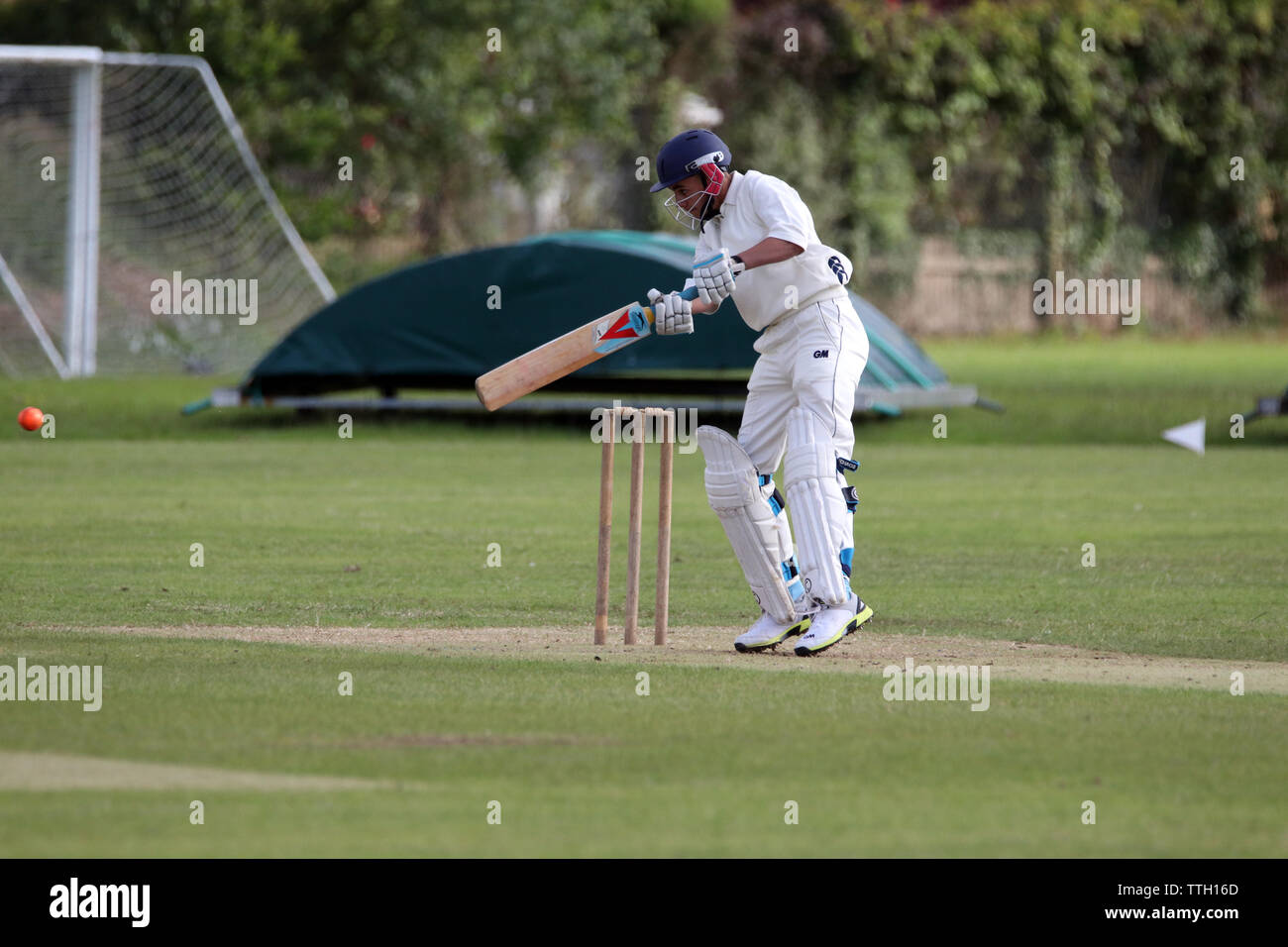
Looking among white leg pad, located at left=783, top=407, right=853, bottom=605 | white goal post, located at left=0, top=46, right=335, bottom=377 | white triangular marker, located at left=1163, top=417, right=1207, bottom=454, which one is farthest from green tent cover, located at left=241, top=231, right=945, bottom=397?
white leg pad, located at left=783, top=407, right=853, bottom=605

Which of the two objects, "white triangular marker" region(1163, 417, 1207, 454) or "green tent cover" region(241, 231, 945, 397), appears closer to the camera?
"white triangular marker" region(1163, 417, 1207, 454)

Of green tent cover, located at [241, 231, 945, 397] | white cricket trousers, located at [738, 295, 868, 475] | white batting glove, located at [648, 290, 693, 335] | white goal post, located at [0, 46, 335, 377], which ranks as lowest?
white cricket trousers, located at [738, 295, 868, 475]

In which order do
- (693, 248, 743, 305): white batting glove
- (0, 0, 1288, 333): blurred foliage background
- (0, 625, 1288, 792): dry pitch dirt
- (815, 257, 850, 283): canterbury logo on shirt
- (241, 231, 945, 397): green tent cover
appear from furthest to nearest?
(0, 0, 1288, 333): blurred foliage background
(241, 231, 945, 397): green tent cover
(815, 257, 850, 283): canterbury logo on shirt
(693, 248, 743, 305): white batting glove
(0, 625, 1288, 792): dry pitch dirt

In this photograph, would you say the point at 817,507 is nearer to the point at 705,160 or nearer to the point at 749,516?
the point at 749,516

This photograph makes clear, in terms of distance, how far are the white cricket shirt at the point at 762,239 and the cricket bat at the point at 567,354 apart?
0.96ft

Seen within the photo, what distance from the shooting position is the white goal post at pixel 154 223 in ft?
95.7

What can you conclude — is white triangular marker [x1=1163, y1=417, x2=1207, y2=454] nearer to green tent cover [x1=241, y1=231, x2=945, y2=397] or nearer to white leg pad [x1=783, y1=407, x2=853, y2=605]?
green tent cover [x1=241, y1=231, x2=945, y2=397]

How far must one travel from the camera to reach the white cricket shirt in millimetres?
8938

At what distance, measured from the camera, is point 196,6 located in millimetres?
32562

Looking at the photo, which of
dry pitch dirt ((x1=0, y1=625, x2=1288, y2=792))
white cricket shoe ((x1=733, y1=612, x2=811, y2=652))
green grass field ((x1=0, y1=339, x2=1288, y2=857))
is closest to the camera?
green grass field ((x1=0, y1=339, x2=1288, y2=857))

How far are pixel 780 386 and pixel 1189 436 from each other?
12.6m

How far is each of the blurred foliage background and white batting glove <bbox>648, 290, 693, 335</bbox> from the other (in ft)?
83.2

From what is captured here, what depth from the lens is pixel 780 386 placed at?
9.19m

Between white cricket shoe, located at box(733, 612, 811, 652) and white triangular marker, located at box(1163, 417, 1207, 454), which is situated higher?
white triangular marker, located at box(1163, 417, 1207, 454)
